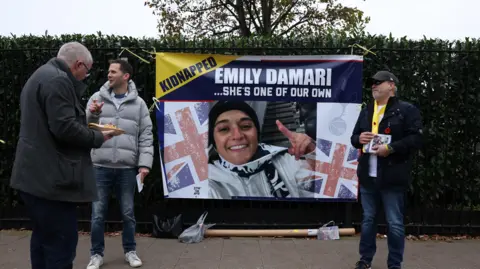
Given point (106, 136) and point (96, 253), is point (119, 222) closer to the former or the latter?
point (96, 253)

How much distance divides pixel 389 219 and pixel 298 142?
1.70 meters

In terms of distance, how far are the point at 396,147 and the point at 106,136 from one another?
249cm

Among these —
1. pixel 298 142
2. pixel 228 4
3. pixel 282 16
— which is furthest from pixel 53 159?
pixel 228 4

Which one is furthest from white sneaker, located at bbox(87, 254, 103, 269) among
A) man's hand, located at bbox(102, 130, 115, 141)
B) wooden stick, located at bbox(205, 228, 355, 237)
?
man's hand, located at bbox(102, 130, 115, 141)

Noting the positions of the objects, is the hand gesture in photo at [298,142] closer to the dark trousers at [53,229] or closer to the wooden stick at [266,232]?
the wooden stick at [266,232]

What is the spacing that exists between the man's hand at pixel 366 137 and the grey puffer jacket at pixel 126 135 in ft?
6.95

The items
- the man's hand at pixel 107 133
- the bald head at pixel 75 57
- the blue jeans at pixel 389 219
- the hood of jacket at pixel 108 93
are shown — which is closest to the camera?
the bald head at pixel 75 57

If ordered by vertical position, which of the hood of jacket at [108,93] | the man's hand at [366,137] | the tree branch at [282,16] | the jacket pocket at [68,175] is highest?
the tree branch at [282,16]

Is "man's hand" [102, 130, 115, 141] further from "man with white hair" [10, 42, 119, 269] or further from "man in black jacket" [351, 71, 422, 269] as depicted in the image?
"man in black jacket" [351, 71, 422, 269]

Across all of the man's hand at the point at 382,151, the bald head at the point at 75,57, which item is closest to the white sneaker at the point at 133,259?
the bald head at the point at 75,57

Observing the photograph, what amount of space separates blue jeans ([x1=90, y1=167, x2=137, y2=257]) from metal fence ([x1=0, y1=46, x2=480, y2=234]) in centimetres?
120

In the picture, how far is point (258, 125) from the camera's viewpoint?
206 inches

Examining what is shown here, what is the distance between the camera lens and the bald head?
9.55ft

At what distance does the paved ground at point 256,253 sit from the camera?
4367mm
